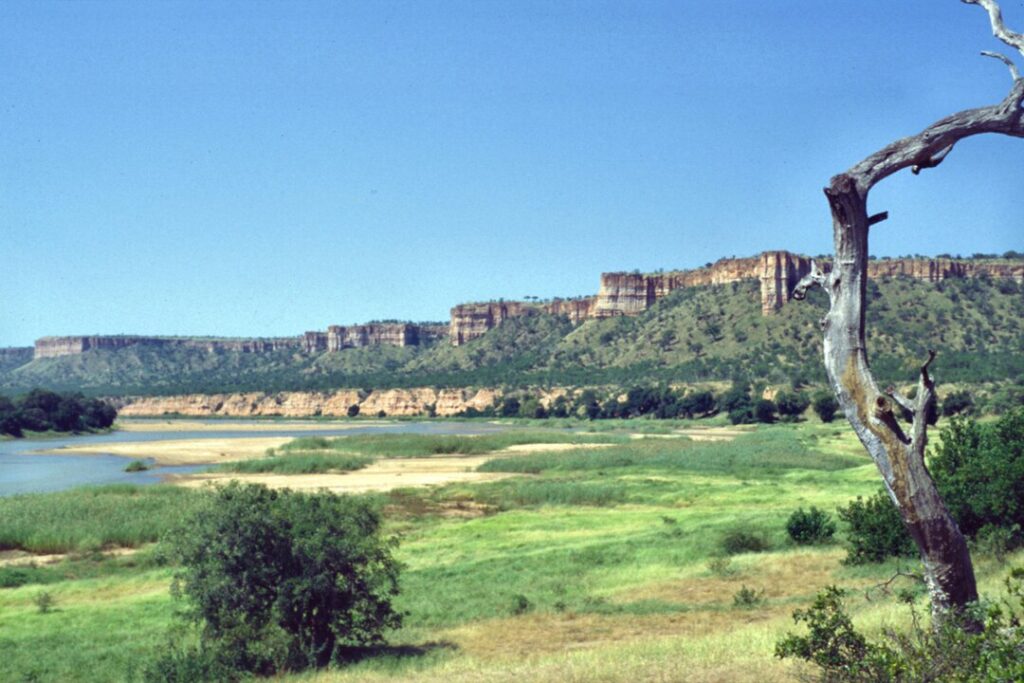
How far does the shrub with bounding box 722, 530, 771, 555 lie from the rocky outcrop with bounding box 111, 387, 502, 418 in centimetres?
11783

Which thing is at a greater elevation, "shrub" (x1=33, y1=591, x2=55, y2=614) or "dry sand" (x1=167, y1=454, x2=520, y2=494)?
"shrub" (x1=33, y1=591, x2=55, y2=614)

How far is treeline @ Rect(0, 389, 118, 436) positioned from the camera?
336 feet

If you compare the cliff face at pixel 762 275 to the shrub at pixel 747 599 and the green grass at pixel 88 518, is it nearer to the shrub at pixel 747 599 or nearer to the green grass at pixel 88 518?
the green grass at pixel 88 518

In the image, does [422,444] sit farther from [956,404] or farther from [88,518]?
[956,404]

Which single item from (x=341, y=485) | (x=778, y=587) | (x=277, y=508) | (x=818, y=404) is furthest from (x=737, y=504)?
(x=818, y=404)

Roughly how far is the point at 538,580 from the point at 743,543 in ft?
19.4

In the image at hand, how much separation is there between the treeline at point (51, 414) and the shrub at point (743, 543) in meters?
92.9

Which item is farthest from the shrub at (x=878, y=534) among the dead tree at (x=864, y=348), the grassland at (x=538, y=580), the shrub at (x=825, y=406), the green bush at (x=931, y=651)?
the shrub at (x=825, y=406)

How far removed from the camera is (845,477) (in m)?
44.5

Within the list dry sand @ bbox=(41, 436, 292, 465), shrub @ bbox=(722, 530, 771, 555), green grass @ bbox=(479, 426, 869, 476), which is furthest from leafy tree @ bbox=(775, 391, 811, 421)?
shrub @ bbox=(722, 530, 771, 555)

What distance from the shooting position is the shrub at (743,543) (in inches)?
992

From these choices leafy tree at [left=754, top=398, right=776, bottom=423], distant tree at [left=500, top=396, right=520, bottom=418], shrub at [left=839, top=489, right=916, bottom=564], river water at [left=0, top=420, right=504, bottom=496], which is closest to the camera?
shrub at [left=839, top=489, right=916, bottom=564]

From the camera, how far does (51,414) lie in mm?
107562

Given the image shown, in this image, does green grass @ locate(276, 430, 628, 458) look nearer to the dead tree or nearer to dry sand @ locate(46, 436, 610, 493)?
dry sand @ locate(46, 436, 610, 493)
